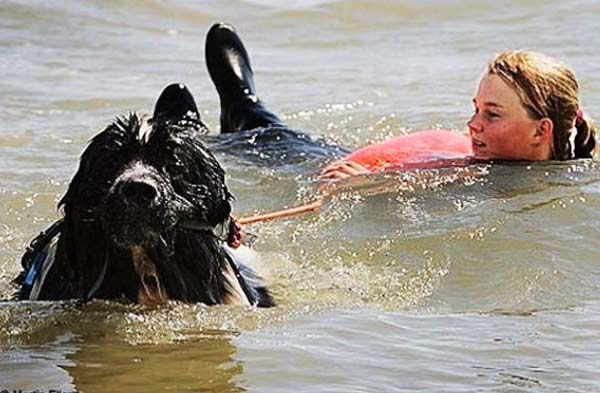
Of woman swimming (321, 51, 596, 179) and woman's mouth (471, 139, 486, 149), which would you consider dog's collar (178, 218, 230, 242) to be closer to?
woman swimming (321, 51, 596, 179)

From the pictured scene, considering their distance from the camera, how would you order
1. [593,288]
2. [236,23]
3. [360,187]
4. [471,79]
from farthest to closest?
[236,23], [471,79], [360,187], [593,288]

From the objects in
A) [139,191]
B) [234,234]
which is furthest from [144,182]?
[234,234]

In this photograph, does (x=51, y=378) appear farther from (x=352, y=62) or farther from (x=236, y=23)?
(x=236, y=23)

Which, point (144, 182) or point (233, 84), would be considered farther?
point (233, 84)

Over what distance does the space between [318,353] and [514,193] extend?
2.49 metres

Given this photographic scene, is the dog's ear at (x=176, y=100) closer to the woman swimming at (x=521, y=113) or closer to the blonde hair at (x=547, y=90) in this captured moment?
the woman swimming at (x=521, y=113)

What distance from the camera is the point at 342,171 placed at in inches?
281

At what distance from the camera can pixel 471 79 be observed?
1061 centimetres

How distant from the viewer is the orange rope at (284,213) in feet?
20.0

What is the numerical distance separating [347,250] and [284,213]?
32 cm

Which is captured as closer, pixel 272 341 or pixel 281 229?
pixel 272 341

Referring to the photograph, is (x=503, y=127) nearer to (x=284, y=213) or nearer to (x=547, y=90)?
(x=547, y=90)

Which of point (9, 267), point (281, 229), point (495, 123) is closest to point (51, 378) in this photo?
point (9, 267)

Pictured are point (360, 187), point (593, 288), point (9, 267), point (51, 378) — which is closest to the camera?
point (51, 378)
